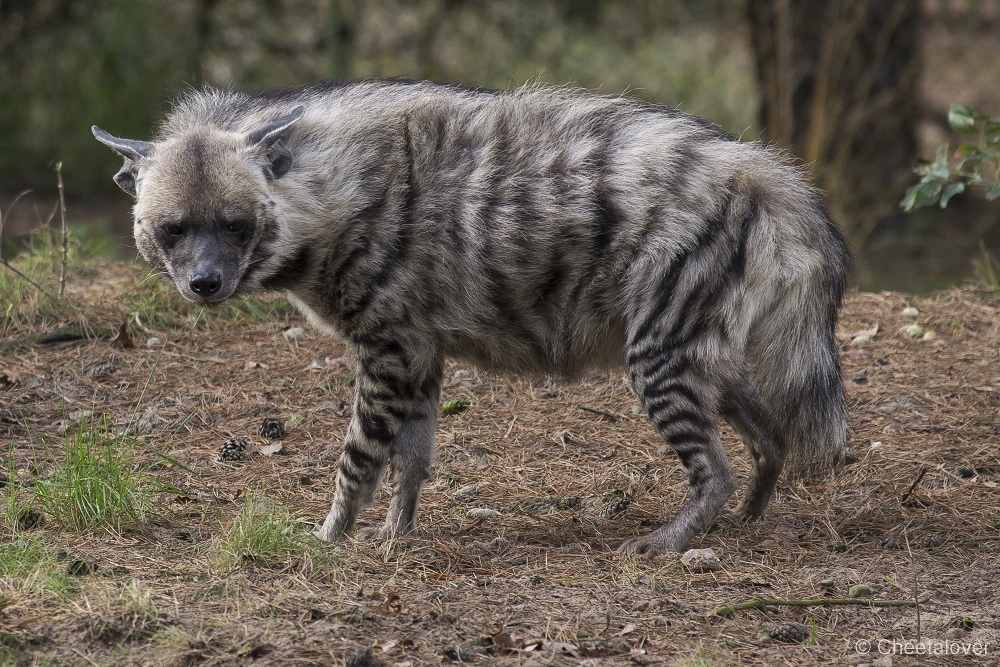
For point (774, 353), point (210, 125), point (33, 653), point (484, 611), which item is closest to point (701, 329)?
point (774, 353)

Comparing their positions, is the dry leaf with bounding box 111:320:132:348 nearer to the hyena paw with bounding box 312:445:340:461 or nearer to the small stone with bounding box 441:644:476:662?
the hyena paw with bounding box 312:445:340:461

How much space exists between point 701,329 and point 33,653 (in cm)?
230

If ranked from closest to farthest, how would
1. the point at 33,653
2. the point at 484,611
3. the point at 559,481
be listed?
the point at 33,653, the point at 484,611, the point at 559,481

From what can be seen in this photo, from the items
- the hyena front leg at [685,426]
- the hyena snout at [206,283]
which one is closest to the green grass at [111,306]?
the hyena snout at [206,283]

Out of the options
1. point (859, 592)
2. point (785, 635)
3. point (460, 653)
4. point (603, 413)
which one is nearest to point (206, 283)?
point (460, 653)

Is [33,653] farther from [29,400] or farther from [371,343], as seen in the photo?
[29,400]

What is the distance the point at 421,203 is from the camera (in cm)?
427

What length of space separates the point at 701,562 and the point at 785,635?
0.56m

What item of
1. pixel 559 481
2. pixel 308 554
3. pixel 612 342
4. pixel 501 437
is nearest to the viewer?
pixel 308 554

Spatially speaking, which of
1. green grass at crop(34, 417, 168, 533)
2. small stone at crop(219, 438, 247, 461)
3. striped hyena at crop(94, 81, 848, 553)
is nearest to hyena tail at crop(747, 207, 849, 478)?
striped hyena at crop(94, 81, 848, 553)

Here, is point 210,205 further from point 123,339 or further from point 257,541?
point 123,339

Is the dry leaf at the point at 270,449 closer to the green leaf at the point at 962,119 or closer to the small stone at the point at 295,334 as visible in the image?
the small stone at the point at 295,334

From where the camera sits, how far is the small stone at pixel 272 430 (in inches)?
A: 195

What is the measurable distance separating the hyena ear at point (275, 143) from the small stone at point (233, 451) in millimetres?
1212
